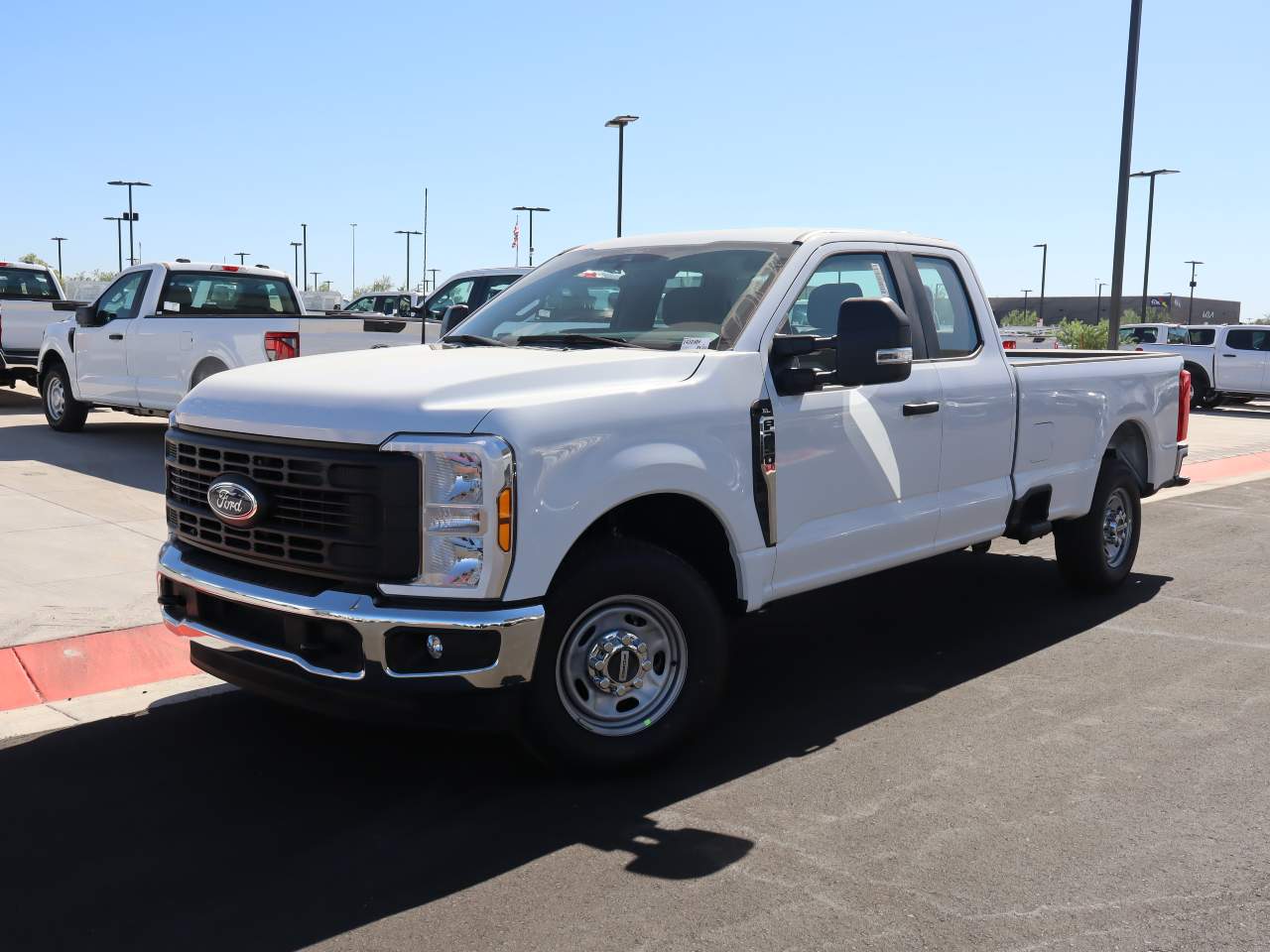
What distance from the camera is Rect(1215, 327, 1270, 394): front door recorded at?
24859 millimetres

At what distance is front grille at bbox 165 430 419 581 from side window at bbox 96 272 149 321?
997cm

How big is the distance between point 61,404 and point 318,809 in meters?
12.0

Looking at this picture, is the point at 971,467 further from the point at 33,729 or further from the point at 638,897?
the point at 33,729

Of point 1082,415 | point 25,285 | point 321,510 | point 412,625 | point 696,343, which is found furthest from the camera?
point 25,285

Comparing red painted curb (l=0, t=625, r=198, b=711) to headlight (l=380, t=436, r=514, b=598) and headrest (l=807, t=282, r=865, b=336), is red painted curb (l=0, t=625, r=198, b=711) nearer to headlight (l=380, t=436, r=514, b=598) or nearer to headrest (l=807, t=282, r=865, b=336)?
headlight (l=380, t=436, r=514, b=598)

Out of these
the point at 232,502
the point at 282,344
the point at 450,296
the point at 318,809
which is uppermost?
the point at 450,296

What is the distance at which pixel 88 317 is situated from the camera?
44.8 feet

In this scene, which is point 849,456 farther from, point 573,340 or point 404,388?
point 404,388

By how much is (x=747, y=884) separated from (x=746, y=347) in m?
2.11

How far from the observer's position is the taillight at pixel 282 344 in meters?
11.1

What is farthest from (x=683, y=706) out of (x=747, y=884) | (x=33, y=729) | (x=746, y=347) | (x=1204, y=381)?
(x=1204, y=381)

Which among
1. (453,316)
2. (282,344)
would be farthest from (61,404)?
(453,316)

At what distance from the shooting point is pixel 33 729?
5.05 m

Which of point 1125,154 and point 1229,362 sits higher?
point 1125,154
